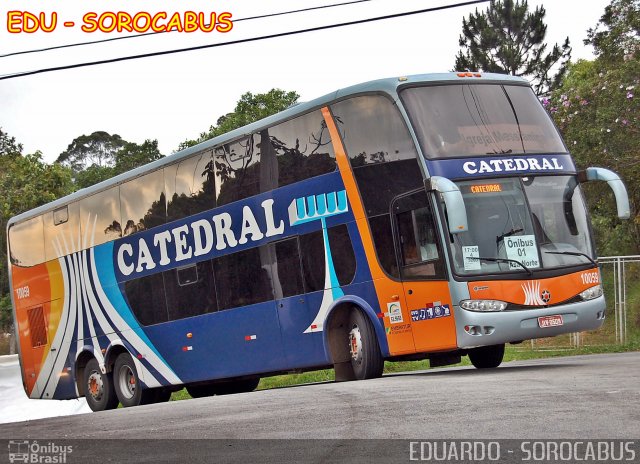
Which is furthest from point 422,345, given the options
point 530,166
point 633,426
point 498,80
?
point 633,426

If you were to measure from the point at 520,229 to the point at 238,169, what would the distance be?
5272mm

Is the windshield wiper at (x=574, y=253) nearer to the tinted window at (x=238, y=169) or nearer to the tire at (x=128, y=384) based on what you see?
the tinted window at (x=238, y=169)

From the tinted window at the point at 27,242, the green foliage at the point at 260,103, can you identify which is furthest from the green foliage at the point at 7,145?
the tinted window at the point at 27,242

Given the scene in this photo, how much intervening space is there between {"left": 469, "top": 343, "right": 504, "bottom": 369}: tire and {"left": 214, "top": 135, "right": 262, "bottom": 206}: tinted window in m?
4.34

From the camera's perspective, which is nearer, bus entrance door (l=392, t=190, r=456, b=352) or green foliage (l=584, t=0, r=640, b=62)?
bus entrance door (l=392, t=190, r=456, b=352)

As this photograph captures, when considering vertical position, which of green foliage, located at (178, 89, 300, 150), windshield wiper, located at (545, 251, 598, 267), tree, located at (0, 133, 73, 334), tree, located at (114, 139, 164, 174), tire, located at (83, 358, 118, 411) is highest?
tree, located at (114, 139, 164, 174)

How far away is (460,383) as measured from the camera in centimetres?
1341

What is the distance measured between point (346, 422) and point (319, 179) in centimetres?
746

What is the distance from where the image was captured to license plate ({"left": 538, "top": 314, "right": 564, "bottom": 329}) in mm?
15344

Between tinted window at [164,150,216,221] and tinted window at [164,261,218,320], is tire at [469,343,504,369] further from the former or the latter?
tinted window at [164,150,216,221]

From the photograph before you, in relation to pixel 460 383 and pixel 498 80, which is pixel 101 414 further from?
pixel 498 80

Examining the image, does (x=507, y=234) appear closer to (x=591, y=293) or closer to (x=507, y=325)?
(x=507, y=325)

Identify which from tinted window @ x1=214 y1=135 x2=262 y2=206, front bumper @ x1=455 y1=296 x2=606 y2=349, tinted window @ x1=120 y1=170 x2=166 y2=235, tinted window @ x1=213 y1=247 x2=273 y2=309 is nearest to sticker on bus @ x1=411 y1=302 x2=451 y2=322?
front bumper @ x1=455 y1=296 x2=606 y2=349

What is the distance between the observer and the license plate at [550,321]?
50.3ft
